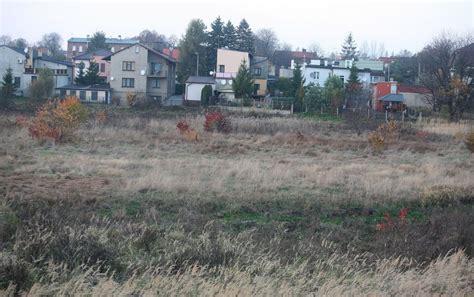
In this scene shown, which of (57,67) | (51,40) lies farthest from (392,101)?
(51,40)

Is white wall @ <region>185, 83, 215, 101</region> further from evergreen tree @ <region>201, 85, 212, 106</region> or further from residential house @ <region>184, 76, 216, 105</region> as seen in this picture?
evergreen tree @ <region>201, 85, 212, 106</region>

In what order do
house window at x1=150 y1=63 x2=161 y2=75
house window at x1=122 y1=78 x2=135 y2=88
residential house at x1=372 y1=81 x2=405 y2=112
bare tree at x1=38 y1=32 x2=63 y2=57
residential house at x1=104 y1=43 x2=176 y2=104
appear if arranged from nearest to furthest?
1. residential house at x1=372 y1=81 x2=405 y2=112
2. residential house at x1=104 y1=43 x2=176 y2=104
3. house window at x1=122 y1=78 x2=135 y2=88
4. house window at x1=150 y1=63 x2=161 y2=75
5. bare tree at x1=38 y1=32 x2=63 y2=57

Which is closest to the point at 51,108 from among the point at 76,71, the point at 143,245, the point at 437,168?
the point at 437,168

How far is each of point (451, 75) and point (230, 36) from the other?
106 feet

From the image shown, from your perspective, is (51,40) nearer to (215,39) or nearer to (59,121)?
(215,39)

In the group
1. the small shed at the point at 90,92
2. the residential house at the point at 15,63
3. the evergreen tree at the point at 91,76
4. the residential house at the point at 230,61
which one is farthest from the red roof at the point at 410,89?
the residential house at the point at 15,63

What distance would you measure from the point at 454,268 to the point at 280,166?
11674 mm

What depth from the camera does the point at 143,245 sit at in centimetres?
834

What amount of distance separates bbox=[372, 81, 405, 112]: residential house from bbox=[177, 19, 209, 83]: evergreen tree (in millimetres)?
21417

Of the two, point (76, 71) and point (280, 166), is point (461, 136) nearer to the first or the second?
point (280, 166)

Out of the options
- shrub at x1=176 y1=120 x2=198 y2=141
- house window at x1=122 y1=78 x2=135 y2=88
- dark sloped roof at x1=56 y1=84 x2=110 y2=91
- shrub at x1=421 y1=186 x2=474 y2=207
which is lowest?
shrub at x1=421 y1=186 x2=474 y2=207

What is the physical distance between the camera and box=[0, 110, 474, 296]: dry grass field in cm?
621

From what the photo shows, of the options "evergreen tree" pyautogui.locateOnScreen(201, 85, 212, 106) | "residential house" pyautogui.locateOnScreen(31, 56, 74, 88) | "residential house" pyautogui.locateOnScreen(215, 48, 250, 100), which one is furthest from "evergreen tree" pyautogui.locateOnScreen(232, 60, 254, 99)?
"residential house" pyautogui.locateOnScreen(31, 56, 74, 88)

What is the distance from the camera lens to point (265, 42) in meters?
106
